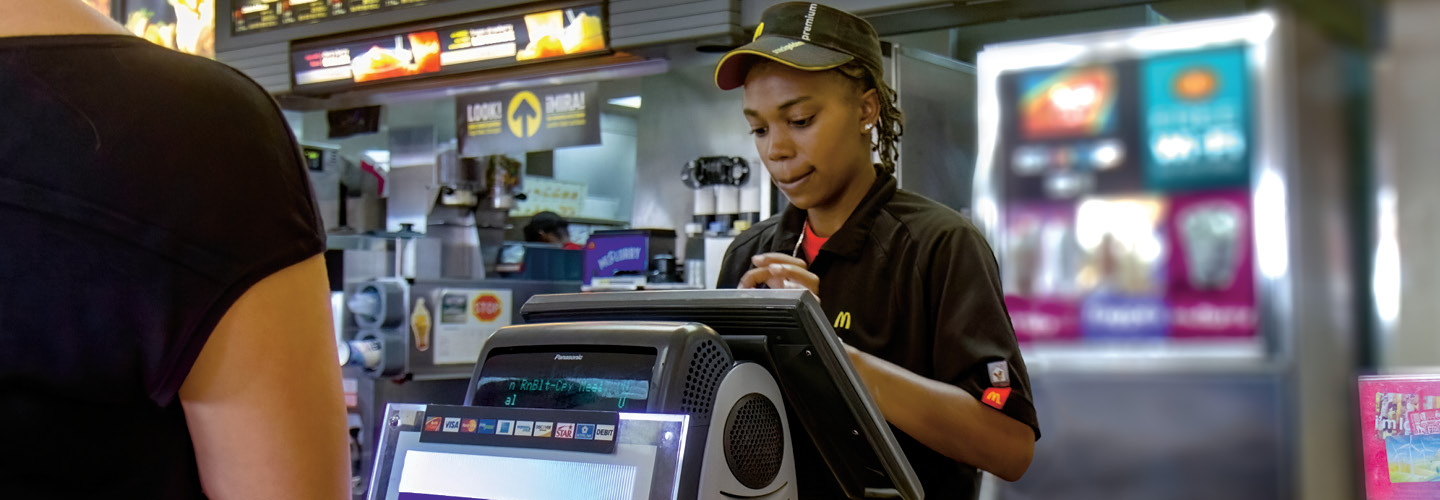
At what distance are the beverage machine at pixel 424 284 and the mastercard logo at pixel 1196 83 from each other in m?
3.68

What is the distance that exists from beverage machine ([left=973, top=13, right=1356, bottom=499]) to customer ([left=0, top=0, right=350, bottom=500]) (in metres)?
3.64

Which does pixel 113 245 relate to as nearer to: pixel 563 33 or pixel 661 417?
pixel 661 417

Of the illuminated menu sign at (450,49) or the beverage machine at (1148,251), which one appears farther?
the beverage machine at (1148,251)

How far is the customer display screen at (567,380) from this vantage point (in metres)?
1.02

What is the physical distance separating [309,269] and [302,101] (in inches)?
172

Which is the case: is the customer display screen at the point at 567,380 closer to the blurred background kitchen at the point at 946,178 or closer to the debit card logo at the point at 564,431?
the debit card logo at the point at 564,431

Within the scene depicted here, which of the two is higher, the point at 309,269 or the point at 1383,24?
the point at 1383,24

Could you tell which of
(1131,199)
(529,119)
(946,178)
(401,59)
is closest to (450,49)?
(401,59)

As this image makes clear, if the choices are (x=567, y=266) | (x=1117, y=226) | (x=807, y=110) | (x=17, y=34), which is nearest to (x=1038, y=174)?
(x=1117, y=226)

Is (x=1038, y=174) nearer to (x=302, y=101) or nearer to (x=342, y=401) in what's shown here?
(x=302, y=101)

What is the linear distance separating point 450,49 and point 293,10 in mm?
824

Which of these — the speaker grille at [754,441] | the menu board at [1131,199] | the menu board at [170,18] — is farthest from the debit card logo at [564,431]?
the menu board at [1131,199]

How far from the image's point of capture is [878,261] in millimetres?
1556

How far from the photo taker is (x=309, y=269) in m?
0.68
